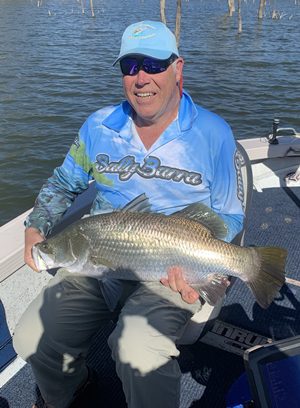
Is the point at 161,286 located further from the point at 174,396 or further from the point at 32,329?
the point at 32,329

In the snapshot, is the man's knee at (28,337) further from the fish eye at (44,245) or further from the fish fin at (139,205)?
the fish fin at (139,205)

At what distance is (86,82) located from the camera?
18.2 m

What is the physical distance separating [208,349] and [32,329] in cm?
135

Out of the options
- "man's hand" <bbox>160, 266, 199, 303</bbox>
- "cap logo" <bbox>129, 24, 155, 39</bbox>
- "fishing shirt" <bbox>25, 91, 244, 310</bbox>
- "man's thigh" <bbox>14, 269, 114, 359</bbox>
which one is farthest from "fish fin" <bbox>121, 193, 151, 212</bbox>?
"cap logo" <bbox>129, 24, 155, 39</bbox>

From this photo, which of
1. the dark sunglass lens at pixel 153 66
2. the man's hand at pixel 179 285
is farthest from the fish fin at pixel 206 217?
the dark sunglass lens at pixel 153 66

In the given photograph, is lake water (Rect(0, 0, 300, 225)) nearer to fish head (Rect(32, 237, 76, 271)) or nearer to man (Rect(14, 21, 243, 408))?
man (Rect(14, 21, 243, 408))

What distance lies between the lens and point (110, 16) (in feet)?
136

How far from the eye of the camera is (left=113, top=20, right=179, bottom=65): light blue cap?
2645 mm

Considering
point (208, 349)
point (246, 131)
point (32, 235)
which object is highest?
point (32, 235)

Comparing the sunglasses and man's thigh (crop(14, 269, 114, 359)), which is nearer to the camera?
man's thigh (crop(14, 269, 114, 359))

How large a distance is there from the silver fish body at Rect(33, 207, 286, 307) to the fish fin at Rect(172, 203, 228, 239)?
0.06 m

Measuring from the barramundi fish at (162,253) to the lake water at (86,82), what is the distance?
6.97 metres

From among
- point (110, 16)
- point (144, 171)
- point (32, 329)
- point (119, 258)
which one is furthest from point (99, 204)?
point (110, 16)

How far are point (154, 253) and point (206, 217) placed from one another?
1.31ft
